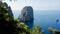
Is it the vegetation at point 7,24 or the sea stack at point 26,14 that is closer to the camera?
the vegetation at point 7,24

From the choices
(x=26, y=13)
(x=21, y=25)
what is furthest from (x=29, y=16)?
(x=21, y=25)

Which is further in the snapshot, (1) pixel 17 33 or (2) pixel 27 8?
(2) pixel 27 8

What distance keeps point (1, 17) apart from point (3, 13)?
0.39 meters

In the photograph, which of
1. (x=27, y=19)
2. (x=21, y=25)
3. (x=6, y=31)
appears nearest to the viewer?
→ (x=6, y=31)

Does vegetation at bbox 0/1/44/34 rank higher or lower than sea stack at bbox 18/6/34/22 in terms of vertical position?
higher

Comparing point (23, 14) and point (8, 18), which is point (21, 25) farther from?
point (23, 14)

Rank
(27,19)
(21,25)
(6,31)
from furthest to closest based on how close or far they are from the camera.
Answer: (27,19) → (21,25) → (6,31)

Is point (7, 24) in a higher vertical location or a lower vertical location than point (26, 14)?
higher

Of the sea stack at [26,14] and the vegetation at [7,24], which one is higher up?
the vegetation at [7,24]

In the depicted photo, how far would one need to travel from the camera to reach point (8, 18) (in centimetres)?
1488

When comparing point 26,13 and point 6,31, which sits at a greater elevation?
point 6,31

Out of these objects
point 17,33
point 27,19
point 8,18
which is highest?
point 8,18

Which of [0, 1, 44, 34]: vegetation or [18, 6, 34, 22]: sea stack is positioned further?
[18, 6, 34, 22]: sea stack

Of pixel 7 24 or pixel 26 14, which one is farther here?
pixel 26 14
